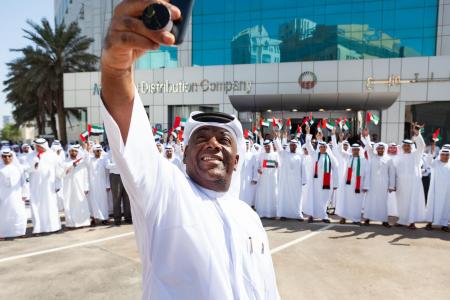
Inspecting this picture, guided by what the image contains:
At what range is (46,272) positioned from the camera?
4941 mm

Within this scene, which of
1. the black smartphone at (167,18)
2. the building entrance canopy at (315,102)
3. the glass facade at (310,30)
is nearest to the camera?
the black smartphone at (167,18)

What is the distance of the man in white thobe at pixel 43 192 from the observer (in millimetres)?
7156

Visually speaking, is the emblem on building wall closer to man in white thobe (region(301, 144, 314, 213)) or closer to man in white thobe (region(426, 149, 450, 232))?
man in white thobe (region(301, 144, 314, 213))

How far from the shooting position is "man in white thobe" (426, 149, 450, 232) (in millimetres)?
7715

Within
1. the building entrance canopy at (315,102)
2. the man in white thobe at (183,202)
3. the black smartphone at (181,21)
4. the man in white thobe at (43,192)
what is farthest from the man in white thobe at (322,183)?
the building entrance canopy at (315,102)

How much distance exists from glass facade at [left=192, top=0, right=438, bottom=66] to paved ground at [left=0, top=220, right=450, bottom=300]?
1820cm

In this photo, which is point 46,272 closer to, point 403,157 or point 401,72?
point 403,157

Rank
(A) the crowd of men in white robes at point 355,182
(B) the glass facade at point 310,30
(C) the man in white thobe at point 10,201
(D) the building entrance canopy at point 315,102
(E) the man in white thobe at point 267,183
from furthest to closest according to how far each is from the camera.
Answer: (B) the glass facade at point 310,30 → (D) the building entrance canopy at point 315,102 → (E) the man in white thobe at point 267,183 → (A) the crowd of men in white robes at point 355,182 → (C) the man in white thobe at point 10,201

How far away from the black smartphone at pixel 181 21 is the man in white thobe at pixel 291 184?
26.2 feet

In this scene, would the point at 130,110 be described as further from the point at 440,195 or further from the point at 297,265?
the point at 440,195

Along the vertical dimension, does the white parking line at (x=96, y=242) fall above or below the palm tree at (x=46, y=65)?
below

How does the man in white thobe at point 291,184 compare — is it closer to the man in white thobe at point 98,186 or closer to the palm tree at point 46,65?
the man in white thobe at point 98,186

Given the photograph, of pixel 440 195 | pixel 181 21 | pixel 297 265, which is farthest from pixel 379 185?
pixel 181 21

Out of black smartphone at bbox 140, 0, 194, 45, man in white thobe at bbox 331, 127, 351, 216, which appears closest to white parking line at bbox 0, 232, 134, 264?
man in white thobe at bbox 331, 127, 351, 216
